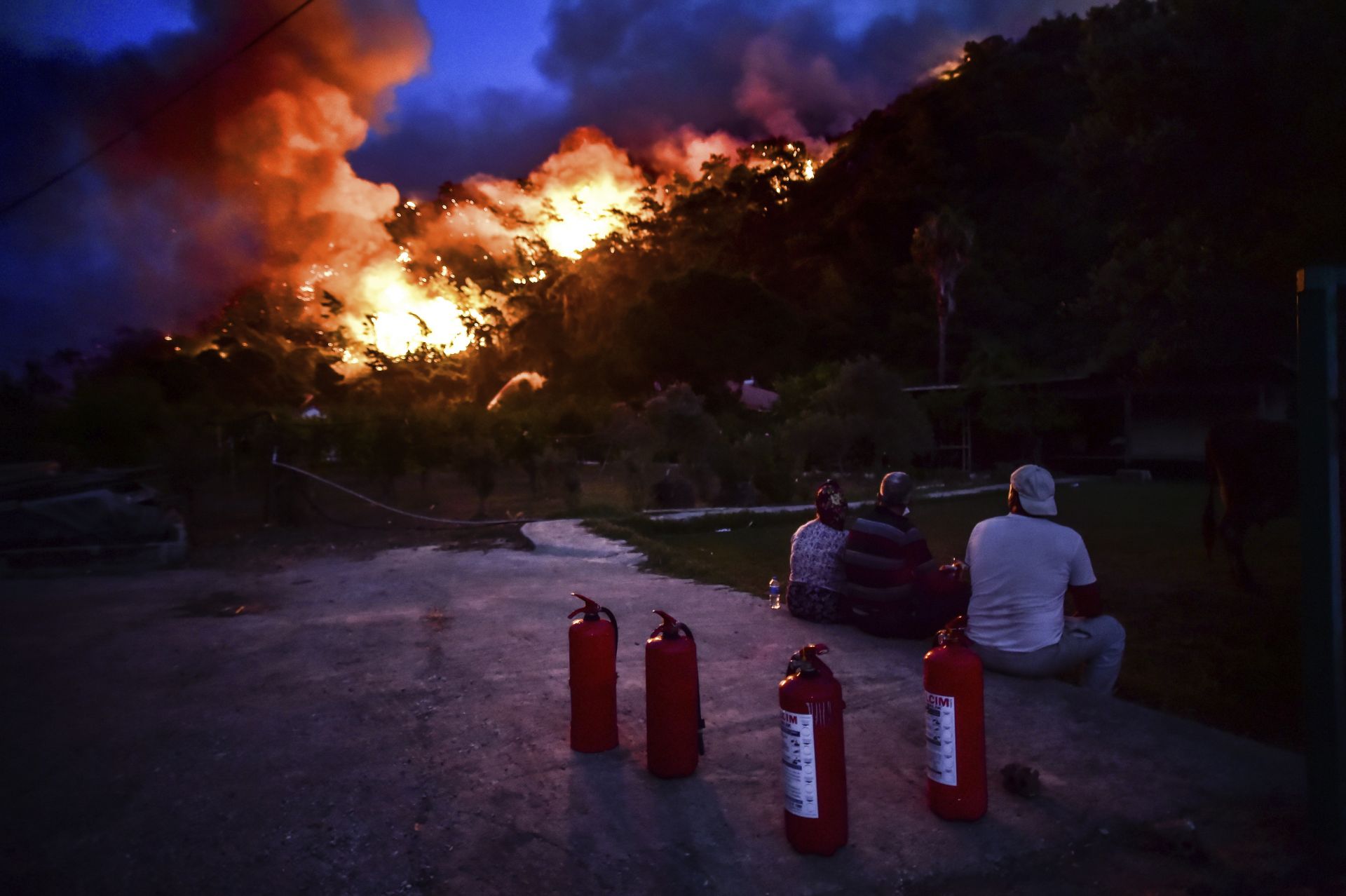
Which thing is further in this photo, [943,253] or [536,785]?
[943,253]

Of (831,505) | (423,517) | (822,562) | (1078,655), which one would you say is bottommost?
(423,517)

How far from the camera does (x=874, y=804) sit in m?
4.09

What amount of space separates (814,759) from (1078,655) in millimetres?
2391

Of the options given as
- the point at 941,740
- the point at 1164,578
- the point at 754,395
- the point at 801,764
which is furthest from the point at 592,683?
the point at 754,395

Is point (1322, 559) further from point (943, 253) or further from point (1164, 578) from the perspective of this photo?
point (943, 253)

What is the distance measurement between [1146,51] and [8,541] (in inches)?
657

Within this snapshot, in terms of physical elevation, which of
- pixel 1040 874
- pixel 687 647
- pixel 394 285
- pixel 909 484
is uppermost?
pixel 394 285

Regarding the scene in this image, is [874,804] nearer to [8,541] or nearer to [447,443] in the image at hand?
[8,541]

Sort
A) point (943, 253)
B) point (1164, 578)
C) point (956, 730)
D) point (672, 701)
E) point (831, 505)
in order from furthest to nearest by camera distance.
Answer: point (943, 253) → point (1164, 578) → point (831, 505) → point (672, 701) → point (956, 730)

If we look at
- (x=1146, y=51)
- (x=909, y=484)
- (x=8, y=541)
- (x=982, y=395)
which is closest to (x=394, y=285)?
(x=8, y=541)

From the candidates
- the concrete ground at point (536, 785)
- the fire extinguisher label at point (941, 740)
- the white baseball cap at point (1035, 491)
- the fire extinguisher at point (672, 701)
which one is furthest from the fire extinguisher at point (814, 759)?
the white baseball cap at point (1035, 491)

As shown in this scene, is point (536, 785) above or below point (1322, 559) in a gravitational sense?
below

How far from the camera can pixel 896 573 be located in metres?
6.41

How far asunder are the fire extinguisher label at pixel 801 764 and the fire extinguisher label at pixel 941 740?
2.00ft
